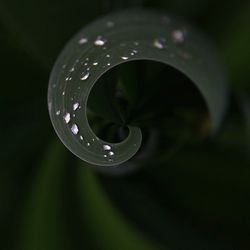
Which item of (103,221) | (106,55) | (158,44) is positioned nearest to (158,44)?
(158,44)

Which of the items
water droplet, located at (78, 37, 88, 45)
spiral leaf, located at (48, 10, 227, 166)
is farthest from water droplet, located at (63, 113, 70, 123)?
water droplet, located at (78, 37, 88, 45)

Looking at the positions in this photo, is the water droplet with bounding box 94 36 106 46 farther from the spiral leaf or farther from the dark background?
the dark background

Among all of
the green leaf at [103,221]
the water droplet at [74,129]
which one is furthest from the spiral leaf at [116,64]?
the green leaf at [103,221]

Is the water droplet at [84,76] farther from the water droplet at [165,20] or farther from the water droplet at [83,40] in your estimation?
the water droplet at [165,20]

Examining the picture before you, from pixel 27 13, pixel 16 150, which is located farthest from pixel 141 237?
pixel 27 13

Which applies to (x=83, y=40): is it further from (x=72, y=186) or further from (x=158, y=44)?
(x=72, y=186)

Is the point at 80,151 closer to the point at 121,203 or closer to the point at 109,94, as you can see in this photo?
the point at 109,94
